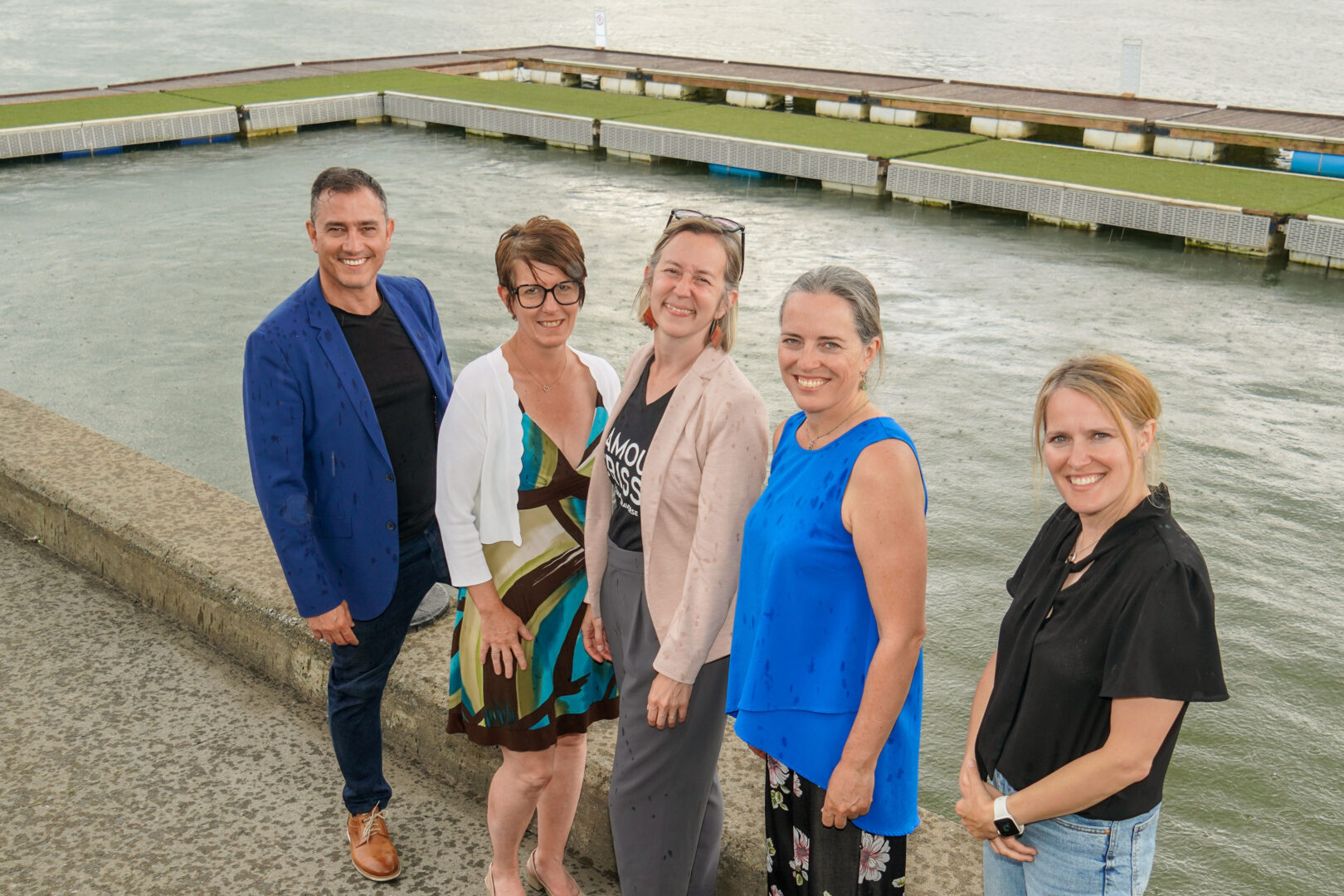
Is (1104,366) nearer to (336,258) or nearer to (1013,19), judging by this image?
(336,258)

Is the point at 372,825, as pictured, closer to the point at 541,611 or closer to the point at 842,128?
the point at 541,611

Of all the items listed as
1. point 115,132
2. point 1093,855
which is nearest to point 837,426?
point 1093,855

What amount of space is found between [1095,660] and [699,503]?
0.77 meters

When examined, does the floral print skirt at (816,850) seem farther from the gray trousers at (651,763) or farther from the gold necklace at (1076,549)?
the gold necklace at (1076,549)

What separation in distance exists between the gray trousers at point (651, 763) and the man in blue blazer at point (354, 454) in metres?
0.68

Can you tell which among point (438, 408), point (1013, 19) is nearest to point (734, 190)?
point (438, 408)

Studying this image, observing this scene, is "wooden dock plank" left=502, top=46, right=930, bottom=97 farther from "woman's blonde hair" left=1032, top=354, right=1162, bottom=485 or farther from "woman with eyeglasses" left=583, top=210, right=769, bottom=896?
"woman's blonde hair" left=1032, top=354, right=1162, bottom=485

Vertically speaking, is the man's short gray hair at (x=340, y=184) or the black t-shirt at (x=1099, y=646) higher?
the man's short gray hair at (x=340, y=184)

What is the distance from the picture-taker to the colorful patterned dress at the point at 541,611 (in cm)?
253

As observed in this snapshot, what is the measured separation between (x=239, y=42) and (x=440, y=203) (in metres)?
29.1

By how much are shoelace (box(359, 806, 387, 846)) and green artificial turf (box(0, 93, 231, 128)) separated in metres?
14.8

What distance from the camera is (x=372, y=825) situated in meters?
2.82

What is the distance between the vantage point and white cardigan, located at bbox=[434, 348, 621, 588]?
2.43 meters

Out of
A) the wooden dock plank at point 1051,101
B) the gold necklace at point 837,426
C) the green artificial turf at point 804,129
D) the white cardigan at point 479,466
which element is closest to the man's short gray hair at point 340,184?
the white cardigan at point 479,466
